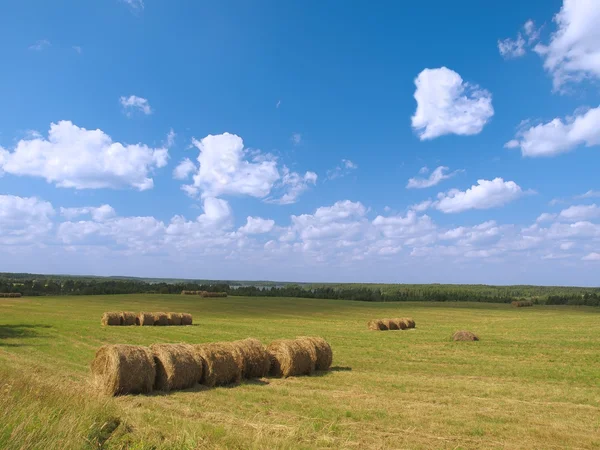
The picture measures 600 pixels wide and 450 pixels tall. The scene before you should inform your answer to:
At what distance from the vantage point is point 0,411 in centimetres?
573

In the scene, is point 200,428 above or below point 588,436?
above

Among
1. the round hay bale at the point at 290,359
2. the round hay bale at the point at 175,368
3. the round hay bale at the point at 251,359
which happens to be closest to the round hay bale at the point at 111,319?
the round hay bale at the point at 290,359

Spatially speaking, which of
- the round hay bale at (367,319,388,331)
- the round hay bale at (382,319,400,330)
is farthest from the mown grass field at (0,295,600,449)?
the round hay bale at (382,319,400,330)

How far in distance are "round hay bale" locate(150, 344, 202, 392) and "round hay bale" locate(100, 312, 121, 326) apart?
64.3 ft

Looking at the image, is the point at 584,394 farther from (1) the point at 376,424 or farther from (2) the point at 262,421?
(2) the point at 262,421

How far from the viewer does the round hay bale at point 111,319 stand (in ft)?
99.7

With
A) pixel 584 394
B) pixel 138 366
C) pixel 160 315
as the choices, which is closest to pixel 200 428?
pixel 138 366

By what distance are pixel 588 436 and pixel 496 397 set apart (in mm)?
3217

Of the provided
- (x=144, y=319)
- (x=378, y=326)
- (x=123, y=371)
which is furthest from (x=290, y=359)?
(x=144, y=319)

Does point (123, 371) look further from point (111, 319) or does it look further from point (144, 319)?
point (144, 319)

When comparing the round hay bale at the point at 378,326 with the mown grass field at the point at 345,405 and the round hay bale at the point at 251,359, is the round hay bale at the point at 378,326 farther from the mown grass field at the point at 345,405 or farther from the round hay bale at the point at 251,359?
the round hay bale at the point at 251,359

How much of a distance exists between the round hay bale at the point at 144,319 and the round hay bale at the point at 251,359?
19549 millimetres

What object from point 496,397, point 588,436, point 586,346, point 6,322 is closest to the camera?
point 588,436

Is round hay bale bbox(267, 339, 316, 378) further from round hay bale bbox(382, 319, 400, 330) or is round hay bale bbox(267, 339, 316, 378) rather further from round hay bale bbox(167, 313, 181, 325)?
round hay bale bbox(167, 313, 181, 325)
